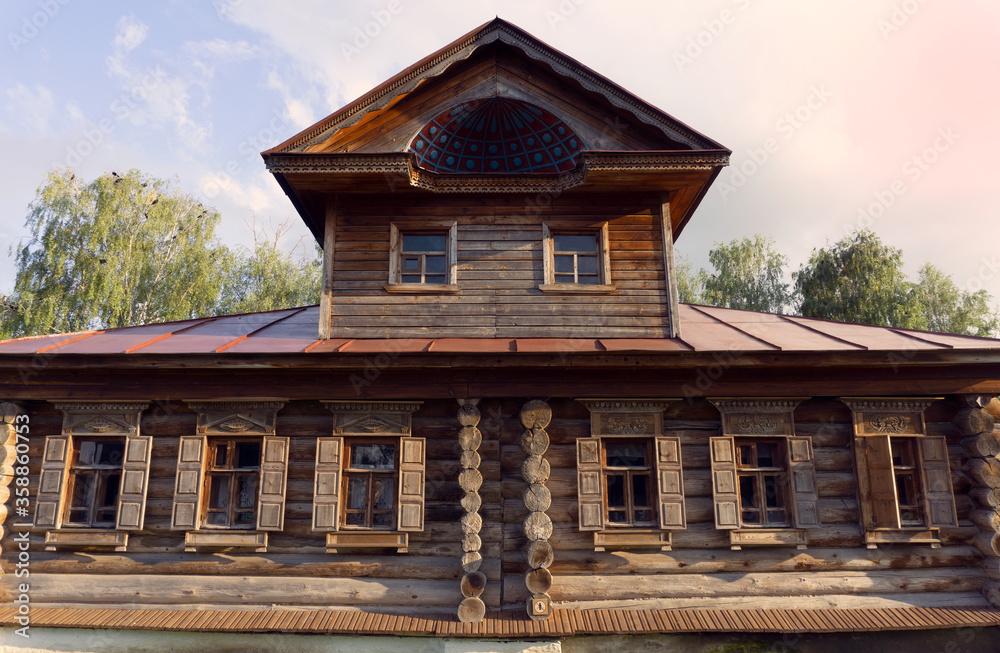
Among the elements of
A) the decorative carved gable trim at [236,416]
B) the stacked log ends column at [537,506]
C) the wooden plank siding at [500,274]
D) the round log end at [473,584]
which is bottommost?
the round log end at [473,584]

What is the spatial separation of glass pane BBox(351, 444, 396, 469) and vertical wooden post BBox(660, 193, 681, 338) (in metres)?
4.66

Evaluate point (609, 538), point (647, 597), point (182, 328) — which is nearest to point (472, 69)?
point (182, 328)

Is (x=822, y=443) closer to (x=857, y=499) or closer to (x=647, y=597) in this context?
(x=857, y=499)

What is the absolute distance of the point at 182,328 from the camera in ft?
30.1

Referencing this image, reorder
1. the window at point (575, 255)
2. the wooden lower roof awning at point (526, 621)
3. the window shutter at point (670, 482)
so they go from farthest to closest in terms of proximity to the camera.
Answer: the window at point (575, 255) < the window shutter at point (670, 482) < the wooden lower roof awning at point (526, 621)

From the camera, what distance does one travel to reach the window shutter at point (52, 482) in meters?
7.58

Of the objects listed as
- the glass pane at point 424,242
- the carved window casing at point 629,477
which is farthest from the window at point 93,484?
the carved window casing at point 629,477

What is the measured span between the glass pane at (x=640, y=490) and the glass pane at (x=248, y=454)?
17.9 feet

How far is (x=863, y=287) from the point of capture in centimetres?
2711

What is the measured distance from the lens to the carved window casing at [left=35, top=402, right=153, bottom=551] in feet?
24.7

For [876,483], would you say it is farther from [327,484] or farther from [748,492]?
[327,484]

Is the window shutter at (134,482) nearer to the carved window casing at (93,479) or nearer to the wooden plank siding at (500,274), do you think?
the carved window casing at (93,479)

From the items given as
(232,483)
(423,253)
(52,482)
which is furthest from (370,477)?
(52,482)

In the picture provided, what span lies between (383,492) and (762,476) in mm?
5395
